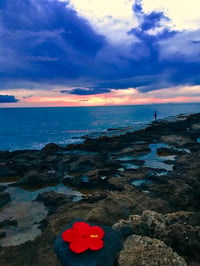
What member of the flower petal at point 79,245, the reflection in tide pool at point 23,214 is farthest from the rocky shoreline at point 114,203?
the flower petal at point 79,245

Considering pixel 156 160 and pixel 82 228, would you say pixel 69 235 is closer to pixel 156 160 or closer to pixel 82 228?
pixel 82 228

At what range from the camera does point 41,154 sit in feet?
87.7

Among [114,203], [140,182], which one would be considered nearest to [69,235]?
[114,203]

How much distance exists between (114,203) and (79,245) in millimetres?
5611

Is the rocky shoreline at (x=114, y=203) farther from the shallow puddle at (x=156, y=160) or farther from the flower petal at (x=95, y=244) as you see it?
the flower petal at (x=95, y=244)

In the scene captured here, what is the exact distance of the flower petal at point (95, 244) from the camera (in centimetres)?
517

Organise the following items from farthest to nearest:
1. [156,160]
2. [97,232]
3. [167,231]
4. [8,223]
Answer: [156,160] < [8,223] < [167,231] < [97,232]

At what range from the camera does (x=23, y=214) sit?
484 inches

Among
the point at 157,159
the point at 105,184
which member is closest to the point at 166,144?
the point at 157,159

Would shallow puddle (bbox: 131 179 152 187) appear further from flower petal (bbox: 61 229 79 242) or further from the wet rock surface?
flower petal (bbox: 61 229 79 242)

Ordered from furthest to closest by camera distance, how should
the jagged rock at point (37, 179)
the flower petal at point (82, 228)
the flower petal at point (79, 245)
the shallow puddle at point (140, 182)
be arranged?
the jagged rock at point (37, 179), the shallow puddle at point (140, 182), the flower petal at point (82, 228), the flower petal at point (79, 245)

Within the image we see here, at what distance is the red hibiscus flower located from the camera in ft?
16.9

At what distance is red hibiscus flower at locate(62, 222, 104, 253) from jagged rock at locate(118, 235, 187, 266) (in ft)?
2.42

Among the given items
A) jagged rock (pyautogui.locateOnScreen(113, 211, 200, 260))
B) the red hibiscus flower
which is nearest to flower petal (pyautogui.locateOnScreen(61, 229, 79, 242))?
the red hibiscus flower
